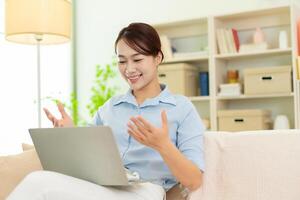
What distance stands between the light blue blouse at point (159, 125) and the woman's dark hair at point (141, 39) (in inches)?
7.2

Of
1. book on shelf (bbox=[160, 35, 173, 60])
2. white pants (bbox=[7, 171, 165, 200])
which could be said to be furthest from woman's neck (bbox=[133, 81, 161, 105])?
book on shelf (bbox=[160, 35, 173, 60])

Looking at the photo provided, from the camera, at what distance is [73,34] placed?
5.41m

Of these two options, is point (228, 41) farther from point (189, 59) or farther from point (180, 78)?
point (180, 78)

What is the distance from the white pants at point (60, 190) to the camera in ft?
4.35

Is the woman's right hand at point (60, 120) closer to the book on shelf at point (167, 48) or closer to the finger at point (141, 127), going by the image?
the finger at point (141, 127)

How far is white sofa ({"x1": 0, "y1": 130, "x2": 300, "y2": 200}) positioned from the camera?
5.43 feet

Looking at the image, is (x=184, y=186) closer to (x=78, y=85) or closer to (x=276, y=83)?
(x=276, y=83)

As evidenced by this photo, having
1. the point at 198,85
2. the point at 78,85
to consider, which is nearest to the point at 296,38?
the point at 198,85

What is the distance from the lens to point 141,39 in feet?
6.03

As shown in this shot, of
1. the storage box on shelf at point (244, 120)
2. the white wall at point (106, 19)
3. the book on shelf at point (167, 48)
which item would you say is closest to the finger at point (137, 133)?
the storage box on shelf at point (244, 120)

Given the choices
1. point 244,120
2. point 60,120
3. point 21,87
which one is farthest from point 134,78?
→ point 21,87

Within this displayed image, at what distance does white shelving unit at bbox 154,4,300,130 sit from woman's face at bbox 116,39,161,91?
2264mm

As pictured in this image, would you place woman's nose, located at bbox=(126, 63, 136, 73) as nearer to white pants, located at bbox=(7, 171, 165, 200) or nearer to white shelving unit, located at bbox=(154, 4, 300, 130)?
white pants, located at bbox=(7, 171, 165, 200)

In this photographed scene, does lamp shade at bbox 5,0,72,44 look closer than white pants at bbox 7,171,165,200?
No
